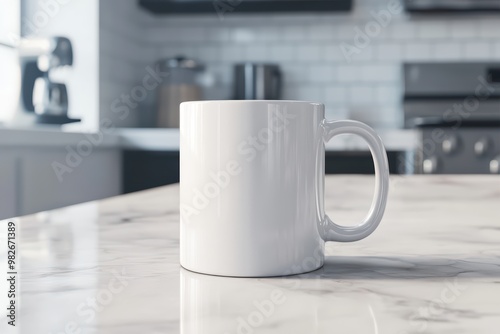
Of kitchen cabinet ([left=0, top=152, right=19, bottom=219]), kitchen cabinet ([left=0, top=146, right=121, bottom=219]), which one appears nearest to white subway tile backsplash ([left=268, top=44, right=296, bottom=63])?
kitchen cabinet ([left=0, top=146, right=121, bottom=219])

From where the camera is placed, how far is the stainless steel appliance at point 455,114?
7.70 feet

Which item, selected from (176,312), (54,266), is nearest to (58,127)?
(54,266)

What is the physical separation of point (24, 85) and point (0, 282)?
1.69 meters

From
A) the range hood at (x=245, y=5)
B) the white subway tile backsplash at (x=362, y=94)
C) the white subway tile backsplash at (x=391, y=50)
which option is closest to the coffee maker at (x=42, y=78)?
the range hood at (x=245, y=5)

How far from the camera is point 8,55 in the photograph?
2.16 metres

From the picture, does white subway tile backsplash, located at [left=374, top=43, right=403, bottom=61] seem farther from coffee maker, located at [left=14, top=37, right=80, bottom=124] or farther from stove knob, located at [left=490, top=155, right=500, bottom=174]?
coffee maker, located at [left=14, top=37, right=80, bottom=124]

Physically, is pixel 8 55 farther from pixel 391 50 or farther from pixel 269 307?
pixel 269 307

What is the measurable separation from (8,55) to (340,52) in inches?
56.3

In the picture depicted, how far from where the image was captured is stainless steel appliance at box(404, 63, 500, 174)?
2346 mm

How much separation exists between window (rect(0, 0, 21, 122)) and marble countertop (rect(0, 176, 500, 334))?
4.98ft

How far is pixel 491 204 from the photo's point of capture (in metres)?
0.90

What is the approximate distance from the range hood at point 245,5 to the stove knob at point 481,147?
2.59ft

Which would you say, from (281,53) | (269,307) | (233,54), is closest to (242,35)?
(233,54)

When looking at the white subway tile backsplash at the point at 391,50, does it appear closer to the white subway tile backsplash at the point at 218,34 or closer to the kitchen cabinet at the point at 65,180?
the white subway tile backsplash at the point at 218,34
